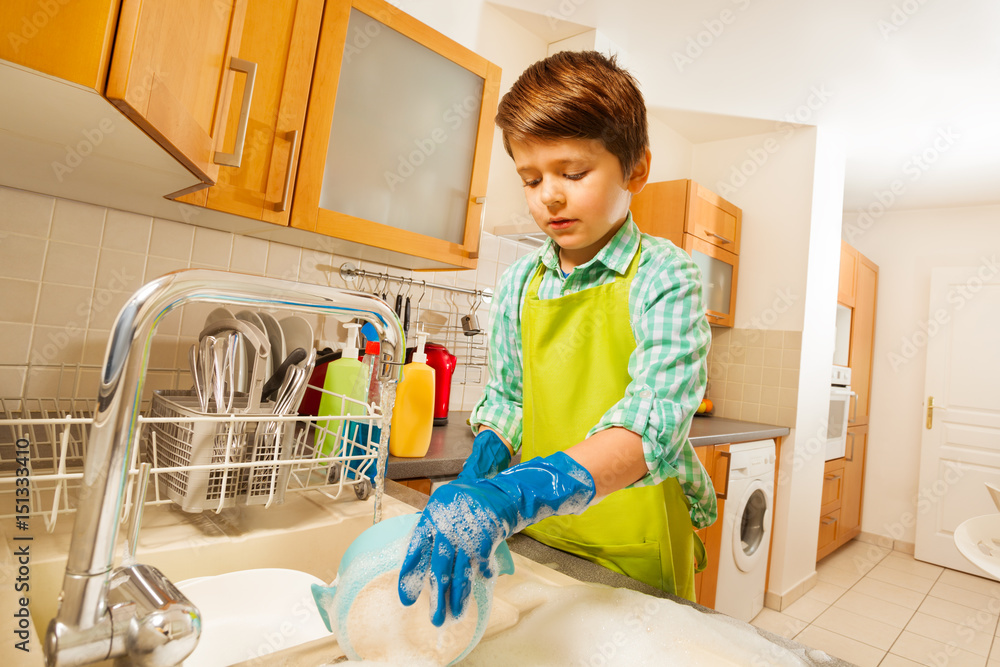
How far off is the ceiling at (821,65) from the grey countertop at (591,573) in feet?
6.71

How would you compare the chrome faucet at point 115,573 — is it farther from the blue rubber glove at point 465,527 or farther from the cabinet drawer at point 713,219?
the cabinet drawer at point 713,219

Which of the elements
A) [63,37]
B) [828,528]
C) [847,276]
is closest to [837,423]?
[828,528]

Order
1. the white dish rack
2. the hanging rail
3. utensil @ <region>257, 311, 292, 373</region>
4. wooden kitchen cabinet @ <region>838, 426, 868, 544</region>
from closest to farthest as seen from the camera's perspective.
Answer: the white dish rack, utensil @ <region>257, 311, 292, 373</region>, the hanging rail, wooden kitchen cabinet @ <region>838, 426, 868, 544</region>

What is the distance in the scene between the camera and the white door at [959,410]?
363 cm

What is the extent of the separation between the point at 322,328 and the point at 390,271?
0.97 feet

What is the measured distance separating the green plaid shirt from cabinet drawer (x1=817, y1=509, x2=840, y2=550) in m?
3.09

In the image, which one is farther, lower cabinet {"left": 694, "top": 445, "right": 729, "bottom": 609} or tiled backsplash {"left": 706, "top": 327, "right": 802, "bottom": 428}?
tiled backsplash {"left": 706, "top": 327, "right": 802, "bottom": 428}

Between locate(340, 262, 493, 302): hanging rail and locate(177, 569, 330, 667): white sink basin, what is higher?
locate(340, 262, 493, 302): hanging rail

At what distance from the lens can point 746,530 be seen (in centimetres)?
254

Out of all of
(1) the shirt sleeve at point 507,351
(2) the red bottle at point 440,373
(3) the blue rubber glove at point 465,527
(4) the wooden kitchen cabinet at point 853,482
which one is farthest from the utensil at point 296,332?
(4) the wooden kitchen cabinet at point 853,482

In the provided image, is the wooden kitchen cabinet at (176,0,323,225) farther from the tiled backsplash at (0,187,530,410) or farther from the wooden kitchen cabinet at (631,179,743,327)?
the wooden kitchen cabinet at (631,179,743,327)

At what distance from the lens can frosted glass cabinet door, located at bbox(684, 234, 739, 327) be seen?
2708 mm

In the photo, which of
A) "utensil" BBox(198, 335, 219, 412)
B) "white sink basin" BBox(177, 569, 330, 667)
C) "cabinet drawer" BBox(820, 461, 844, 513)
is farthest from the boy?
"cabinet drawer" BBox(820, 461, 844, 513)

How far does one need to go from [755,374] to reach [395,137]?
2.35 metres
